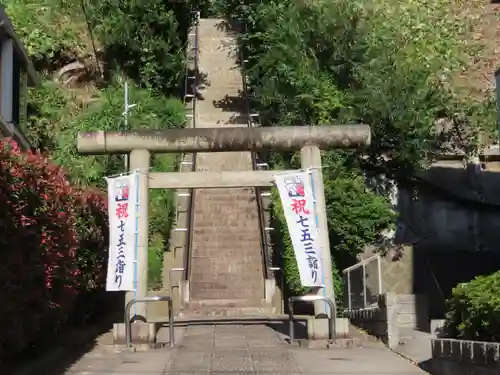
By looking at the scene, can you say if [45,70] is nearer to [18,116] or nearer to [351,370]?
[18,116]

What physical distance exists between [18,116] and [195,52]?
16900 millimetres

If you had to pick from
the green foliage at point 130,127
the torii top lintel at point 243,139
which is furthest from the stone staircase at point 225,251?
the torii top lintel at point 243,139

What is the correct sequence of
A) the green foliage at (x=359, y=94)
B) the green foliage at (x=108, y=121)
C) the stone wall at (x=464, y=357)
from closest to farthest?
the stone wall at (x=464, y=357) < the green foliage at (x=359, y=94) < the green foliage at (x=108, y=121)

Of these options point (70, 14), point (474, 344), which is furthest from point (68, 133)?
point (474, 344)

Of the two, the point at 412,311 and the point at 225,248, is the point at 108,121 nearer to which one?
the point at 225,248

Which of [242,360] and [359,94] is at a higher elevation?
[359,94]

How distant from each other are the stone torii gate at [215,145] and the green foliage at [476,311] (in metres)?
3.59

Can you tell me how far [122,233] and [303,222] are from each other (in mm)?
3082

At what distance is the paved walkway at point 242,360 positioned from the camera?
8867mm

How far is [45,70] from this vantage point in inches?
1065

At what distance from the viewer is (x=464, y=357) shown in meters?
7.48

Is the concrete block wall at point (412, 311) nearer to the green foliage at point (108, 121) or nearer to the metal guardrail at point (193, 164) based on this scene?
the metal guardrail at point (193, 164)

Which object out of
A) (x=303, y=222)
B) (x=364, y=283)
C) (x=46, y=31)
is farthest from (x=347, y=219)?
(x=46, y=31)

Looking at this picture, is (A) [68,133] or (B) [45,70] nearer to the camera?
(A) [68,133]
